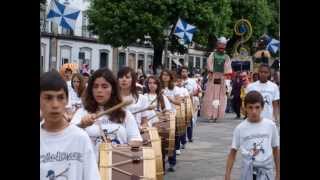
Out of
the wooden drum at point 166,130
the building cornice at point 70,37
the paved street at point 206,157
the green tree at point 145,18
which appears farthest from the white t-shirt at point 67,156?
the building cornice at point 70,37

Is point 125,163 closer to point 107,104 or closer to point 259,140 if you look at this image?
point 107,104

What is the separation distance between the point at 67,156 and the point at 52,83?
388 mm

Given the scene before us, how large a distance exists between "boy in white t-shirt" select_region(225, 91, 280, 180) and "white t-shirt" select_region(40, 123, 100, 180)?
205cm

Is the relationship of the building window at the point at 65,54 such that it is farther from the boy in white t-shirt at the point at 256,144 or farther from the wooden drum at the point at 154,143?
the boy in white t-shirt at the point at 256,144

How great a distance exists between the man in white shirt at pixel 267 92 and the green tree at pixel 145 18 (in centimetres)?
2348

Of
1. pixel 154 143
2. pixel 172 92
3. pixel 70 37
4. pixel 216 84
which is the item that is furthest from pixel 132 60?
pixel 154 143

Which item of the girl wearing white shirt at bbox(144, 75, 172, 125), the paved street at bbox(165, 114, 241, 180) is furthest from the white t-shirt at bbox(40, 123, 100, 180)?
the paved street at bbox(165, 114, 241, 180)

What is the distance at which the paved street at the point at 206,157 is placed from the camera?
8.75 metres

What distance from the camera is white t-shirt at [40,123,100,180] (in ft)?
10.8

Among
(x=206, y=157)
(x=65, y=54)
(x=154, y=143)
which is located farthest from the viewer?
(x=65, y=54)

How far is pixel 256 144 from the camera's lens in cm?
512

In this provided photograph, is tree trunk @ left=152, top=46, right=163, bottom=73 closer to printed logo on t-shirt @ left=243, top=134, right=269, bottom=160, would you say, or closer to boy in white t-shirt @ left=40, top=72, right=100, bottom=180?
printed logo on t-shirt @ left=243, top=134, right=269, bottom=160
